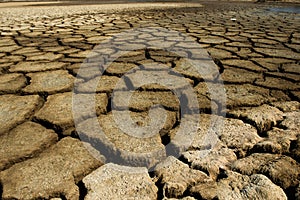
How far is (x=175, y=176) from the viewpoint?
75 centimetres

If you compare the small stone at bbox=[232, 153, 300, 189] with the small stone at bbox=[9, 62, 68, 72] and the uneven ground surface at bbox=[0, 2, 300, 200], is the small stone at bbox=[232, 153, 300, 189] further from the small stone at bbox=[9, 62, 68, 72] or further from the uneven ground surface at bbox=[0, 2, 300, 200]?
the small stone at bbox=[9, 62, 68, 72]

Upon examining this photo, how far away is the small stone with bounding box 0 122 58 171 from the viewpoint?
0.81 m

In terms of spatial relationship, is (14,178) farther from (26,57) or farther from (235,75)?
(26,57)

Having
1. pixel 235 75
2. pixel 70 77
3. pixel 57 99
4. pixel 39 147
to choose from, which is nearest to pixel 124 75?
pixel 70 77

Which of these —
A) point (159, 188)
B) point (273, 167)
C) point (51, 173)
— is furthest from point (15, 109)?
point (273, 167)

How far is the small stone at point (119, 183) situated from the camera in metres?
0.69

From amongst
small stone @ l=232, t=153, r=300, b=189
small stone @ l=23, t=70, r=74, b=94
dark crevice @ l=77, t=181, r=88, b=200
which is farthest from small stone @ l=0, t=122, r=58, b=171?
small stone @ l=232, t=153, r=300, b=189

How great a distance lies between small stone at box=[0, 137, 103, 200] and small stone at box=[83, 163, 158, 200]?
0.03 meters

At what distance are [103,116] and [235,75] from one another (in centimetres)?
78

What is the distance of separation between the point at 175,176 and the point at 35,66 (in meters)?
1.24

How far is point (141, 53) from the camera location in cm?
189

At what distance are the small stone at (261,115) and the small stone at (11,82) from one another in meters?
0.99

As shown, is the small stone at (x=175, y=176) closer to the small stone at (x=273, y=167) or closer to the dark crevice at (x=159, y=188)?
the dark crevice at (x=159, y=188)

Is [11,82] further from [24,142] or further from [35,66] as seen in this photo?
[24,142]
